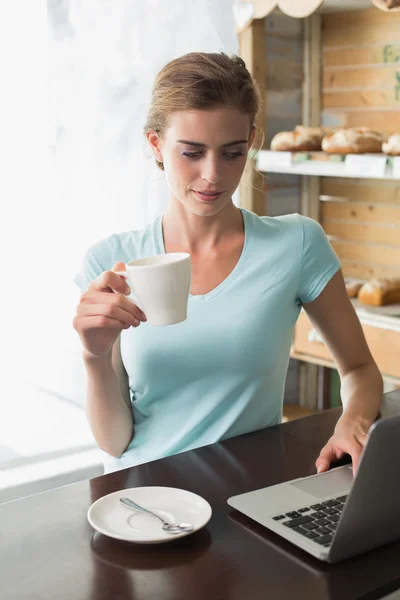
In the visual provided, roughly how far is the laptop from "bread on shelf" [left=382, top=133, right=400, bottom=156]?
5.10ft

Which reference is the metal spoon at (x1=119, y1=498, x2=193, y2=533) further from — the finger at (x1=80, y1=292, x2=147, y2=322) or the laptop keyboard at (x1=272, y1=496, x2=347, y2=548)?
the finger at (x1=80, y1=292, x2=147, y2=322)

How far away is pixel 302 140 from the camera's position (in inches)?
110

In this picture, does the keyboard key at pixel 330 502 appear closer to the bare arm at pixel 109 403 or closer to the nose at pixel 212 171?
the bare arm at pixel 109 403

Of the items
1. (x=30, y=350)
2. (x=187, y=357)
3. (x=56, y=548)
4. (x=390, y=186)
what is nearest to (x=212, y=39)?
(x=390, y=186)

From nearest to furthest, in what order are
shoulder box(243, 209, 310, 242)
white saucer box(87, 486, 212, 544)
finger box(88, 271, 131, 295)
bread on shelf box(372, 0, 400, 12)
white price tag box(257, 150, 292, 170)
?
1. white saucer box(87, 486, 212, 544)
2. finger box(88, 271, 131, 295)
3. shoulder box(243, 209, 310, 242)
4. bread on shelf box(372, 0, 400, 12)
5. white price tag box(257, 150, 292, 170)

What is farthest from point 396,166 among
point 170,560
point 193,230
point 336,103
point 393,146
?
point 170,560

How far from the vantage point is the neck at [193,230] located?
154 cm

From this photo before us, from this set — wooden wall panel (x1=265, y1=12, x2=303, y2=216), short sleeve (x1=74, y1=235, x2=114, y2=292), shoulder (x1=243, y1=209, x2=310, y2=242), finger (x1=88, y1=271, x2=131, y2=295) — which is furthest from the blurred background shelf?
finger (x1=88, y1=271, x2=131, y2=295)

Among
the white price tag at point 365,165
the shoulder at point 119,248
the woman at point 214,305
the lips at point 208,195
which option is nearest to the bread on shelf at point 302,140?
the white price tag at point 365,165

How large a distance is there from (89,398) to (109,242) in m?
0.31

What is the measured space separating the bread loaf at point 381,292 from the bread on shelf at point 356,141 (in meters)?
0.44

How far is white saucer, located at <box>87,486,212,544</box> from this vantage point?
96 centimetres

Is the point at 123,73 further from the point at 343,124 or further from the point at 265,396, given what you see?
the point at 265,396

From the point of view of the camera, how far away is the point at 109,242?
5.04 feet
